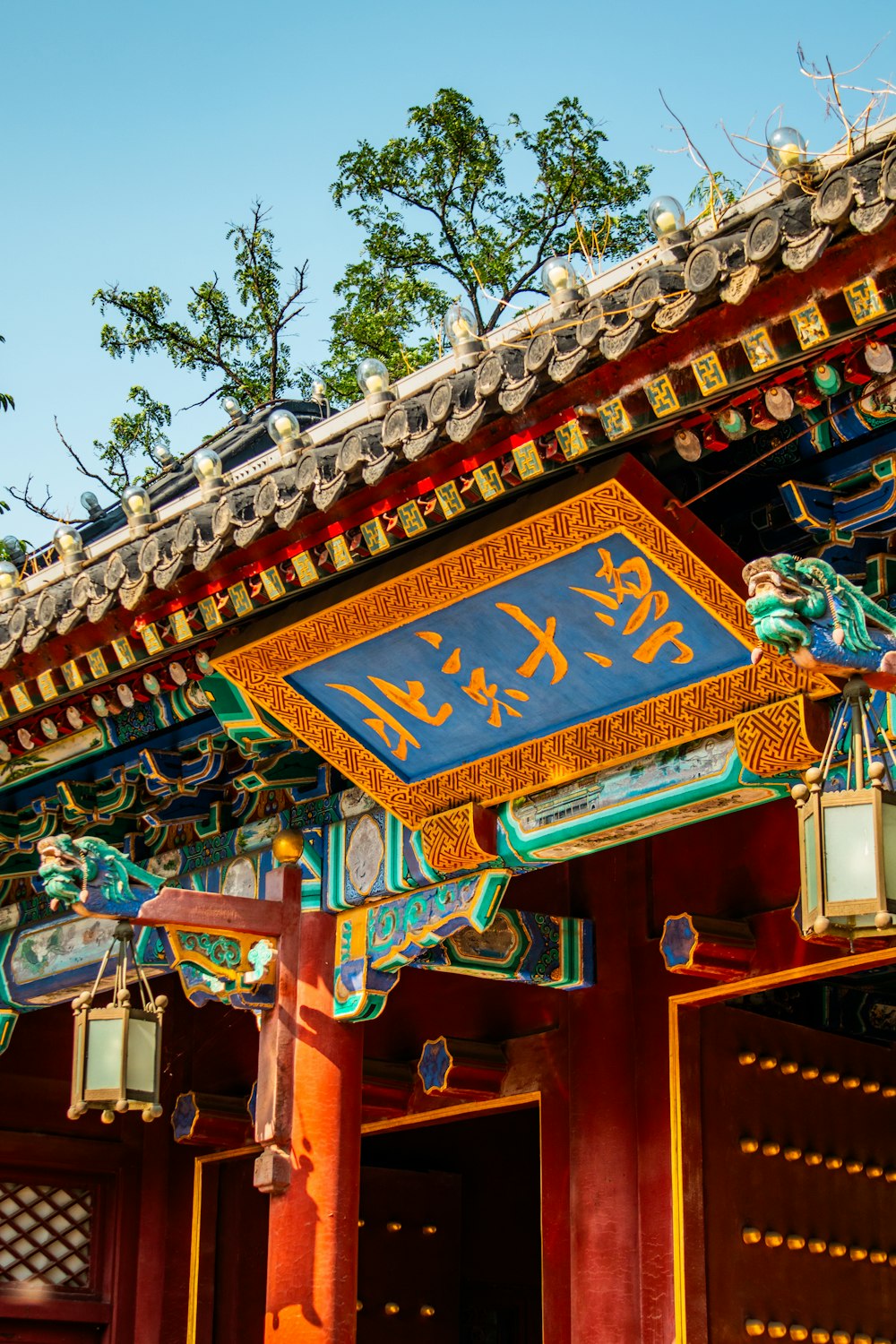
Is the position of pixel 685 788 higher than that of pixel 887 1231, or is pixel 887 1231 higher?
pixel 685 788

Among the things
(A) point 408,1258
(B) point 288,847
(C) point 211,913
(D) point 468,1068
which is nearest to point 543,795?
(B) point 288,847

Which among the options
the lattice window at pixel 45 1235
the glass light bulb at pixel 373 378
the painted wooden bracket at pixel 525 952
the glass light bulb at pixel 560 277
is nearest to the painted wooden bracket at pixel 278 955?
the painted wooden bracket at pixel 525 952

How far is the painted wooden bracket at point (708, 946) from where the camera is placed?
623cm

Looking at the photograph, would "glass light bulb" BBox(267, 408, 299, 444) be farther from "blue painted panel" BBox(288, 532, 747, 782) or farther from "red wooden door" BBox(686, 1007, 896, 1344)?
"red wooden door" BBox(686, 1007, 896, 1344)

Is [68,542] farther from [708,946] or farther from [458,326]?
[708,946]

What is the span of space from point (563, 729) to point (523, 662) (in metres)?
0.25

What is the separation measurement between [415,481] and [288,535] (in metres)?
0.53

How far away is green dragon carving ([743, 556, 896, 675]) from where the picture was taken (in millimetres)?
3562

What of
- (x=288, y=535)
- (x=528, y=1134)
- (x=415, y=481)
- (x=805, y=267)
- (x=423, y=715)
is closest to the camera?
(x=805, y=267)

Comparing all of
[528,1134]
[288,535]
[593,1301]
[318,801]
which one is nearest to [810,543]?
[288,535]

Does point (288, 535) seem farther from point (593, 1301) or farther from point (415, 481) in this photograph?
point (593, 1301)

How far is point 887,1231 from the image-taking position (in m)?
6.73

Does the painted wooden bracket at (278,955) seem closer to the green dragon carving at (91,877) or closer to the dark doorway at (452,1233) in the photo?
the green dragon carving at (91,877)

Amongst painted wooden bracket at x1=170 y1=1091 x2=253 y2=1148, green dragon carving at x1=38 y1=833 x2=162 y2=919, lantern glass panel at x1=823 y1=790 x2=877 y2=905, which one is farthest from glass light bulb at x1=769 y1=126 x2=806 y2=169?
painted wooden bracket at x1=170 y1=1091 x2=253 y2=1148
